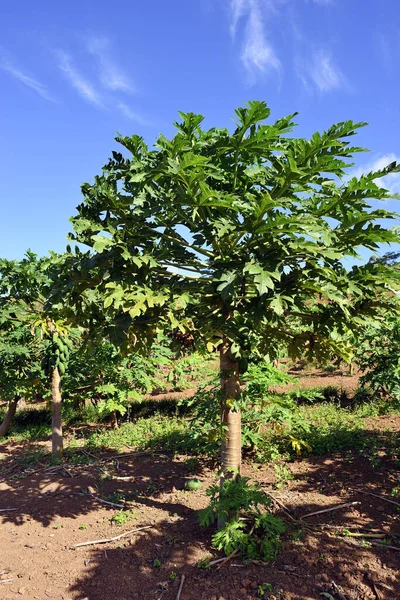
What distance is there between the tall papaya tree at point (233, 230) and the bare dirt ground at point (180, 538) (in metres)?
1.97

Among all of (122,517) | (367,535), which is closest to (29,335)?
(122,517)

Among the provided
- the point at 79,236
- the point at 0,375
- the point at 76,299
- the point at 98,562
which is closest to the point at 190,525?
the point at 98,562

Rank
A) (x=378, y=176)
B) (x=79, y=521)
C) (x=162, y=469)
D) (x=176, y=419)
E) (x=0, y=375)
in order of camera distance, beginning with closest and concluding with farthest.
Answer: (x=378, y=176) → (x=79, y=521) → (x=162, y=469) → (x=0, y=375) → (x=176, y=419)

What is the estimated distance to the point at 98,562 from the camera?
12.7 feet

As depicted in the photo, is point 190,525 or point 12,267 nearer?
point 190,525

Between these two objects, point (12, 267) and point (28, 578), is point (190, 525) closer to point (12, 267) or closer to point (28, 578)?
point (28, 578)

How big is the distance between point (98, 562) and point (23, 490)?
2836mm

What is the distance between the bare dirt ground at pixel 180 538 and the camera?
335cm

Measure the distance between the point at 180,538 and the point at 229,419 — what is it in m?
1.46

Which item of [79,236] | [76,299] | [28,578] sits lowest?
[28,578]

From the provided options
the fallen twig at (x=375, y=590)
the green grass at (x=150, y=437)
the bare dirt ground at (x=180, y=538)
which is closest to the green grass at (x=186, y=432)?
the green grass at (x=150, y=437)

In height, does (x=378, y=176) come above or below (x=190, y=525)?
above

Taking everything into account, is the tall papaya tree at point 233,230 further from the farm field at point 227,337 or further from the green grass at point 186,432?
the green grass at point 186,432

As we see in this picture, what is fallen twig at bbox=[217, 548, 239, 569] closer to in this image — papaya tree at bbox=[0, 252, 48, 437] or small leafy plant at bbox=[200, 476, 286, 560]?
small leafy plant at bbox=[200, 476, 286, 560]
